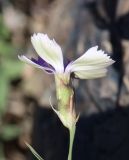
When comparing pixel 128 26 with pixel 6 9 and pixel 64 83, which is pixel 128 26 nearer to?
pixel 64 83

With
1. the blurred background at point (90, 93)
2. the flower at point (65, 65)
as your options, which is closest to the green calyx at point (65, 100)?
the flower at point (65, 65)

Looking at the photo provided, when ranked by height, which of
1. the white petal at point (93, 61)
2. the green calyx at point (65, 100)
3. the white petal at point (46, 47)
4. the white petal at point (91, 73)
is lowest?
the green calyx at point (65, 100)

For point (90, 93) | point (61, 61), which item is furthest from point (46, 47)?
point (90, 93)

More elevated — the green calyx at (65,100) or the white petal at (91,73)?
the white petal at (91,73)

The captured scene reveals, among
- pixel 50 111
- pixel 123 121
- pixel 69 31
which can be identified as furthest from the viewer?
pixel 69 31

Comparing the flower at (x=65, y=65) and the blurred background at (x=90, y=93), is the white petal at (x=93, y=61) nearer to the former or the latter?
the flower at (x=65, y=65)

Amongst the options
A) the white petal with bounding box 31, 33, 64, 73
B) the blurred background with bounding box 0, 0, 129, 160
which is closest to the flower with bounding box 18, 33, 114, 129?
the white petal with bounding box 31, 33, 64, 73

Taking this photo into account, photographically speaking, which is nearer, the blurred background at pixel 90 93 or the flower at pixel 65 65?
the flower at pixel 65 65

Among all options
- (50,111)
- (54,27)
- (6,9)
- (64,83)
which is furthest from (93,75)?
(6,9)
